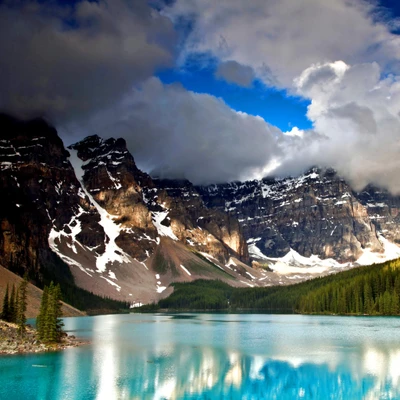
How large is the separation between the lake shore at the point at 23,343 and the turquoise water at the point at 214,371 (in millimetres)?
3111

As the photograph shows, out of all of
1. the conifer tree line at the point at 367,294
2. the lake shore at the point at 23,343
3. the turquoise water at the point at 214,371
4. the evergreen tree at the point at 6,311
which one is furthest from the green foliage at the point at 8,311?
the conifer tree line at the point at 367,294

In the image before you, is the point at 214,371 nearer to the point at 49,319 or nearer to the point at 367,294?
the point at 49,319

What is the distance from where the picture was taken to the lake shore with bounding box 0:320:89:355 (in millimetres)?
70000

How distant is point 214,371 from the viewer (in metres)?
55.6

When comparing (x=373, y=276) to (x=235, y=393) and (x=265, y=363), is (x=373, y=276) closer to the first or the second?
(x=265, y=363)

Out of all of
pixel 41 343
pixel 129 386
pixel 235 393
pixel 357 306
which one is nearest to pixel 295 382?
pixel 235 393

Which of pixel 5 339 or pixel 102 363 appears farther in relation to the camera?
pixel 5 339

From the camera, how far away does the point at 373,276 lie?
152m

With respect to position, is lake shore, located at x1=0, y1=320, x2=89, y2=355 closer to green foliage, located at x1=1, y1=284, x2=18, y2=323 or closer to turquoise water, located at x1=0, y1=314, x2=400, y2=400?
turquoise water, located at x1=0, y1=314, x2=400, y2=400

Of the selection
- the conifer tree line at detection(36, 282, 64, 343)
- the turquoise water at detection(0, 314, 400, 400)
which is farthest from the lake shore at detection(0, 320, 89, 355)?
the turquoise water at detection(0, 314, 400, 400)

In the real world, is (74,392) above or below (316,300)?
below

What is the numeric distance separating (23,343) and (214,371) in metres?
30.7

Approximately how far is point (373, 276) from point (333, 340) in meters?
76.1

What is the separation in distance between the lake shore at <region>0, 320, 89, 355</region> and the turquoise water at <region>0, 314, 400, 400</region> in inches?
122
